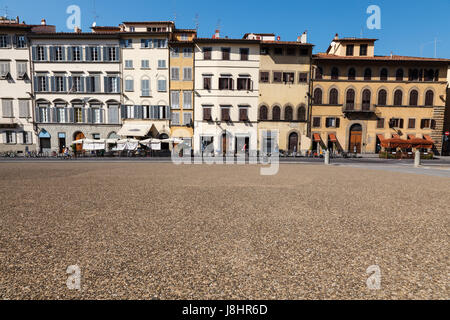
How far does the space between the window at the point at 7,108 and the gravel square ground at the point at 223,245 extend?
104 feet

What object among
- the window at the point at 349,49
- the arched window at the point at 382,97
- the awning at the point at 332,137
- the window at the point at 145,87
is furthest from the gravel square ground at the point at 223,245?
the window at the point at 349,49

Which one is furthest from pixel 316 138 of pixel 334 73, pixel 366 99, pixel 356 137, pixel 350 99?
pixel 334 73

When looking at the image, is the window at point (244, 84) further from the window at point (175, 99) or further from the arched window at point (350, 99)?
the arched window at point (350, 99)

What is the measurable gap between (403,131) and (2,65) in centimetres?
5092

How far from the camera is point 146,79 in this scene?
3269 cm

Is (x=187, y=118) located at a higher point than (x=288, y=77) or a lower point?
lower

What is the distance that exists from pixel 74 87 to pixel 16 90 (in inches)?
286

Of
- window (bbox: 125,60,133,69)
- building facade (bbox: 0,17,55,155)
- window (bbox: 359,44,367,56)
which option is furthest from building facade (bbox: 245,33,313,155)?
building facade (bbox: 0,17,55,155)

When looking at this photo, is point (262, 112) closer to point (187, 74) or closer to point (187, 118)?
point (187, 118)

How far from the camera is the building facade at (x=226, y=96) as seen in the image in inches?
1281
